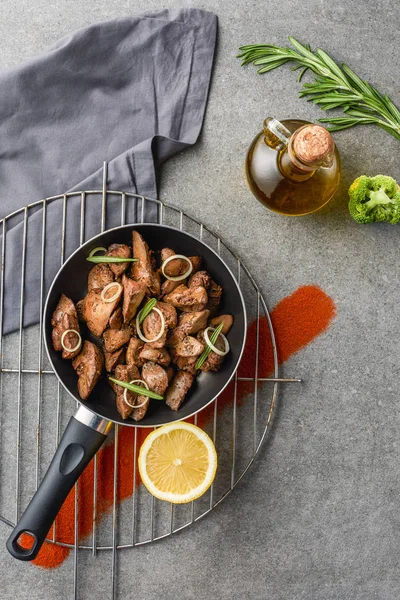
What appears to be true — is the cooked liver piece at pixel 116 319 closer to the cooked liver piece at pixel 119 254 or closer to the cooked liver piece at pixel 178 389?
the cooked liver piece at pixel 119 254

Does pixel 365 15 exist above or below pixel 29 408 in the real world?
above

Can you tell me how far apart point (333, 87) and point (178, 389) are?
3.30ft

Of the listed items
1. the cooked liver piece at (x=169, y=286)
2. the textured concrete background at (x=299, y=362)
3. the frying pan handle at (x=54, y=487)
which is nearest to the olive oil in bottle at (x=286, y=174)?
the textured concrete background at (x=299, y=362)

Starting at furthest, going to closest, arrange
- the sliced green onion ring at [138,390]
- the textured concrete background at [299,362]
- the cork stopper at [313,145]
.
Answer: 1. the textured concrete background at [299,362]
2. the sliced green onion ring at [138,390]
3. the cork stopper at [313,145]

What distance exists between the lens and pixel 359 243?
1771mm

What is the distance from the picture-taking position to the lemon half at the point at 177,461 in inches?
62.2

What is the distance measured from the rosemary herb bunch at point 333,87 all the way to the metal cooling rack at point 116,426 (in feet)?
1.72

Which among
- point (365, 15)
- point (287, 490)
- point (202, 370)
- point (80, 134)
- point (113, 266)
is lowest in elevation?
point (287, 490)

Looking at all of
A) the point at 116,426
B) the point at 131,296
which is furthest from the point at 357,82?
the point at 116,426

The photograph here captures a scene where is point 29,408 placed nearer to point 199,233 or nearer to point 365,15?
point 199,233

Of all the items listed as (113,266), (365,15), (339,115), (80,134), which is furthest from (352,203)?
(80,134)

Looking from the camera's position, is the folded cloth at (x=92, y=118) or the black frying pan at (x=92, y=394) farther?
the folded cloth at (x=92, y=118)

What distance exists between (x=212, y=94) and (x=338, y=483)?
127cm

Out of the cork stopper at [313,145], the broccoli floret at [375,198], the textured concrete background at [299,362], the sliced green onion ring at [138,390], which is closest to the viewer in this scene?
the cork stopper at [313,145]
